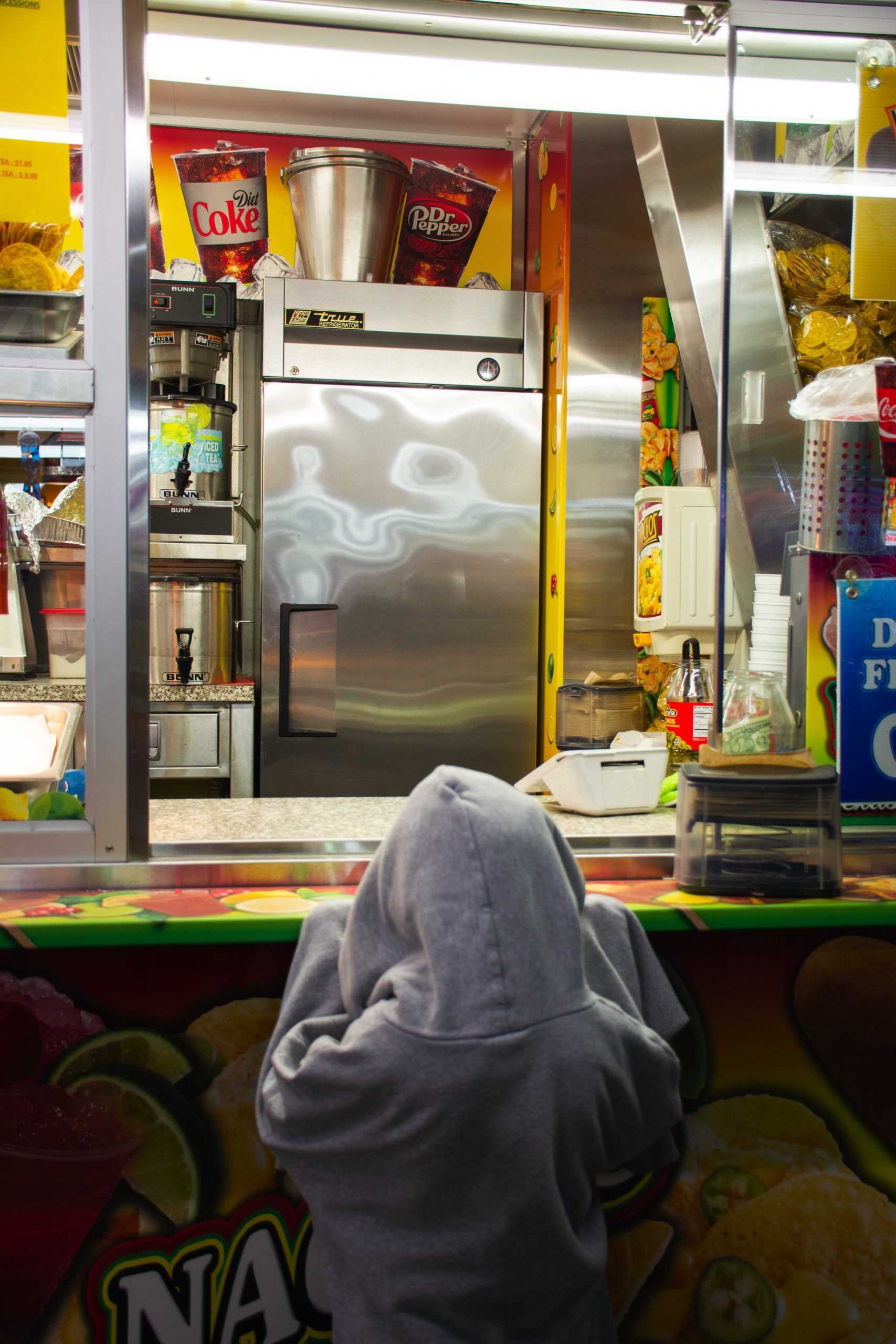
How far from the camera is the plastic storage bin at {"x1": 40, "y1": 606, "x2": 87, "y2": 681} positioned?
165 cm

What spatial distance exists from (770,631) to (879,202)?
775mm

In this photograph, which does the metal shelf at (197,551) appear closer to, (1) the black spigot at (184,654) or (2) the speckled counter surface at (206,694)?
(1) the black spigot at (184,654)

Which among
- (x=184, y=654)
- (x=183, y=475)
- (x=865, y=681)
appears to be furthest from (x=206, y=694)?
(x=865, y=681)

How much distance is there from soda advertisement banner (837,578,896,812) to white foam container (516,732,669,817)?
488 millimetres

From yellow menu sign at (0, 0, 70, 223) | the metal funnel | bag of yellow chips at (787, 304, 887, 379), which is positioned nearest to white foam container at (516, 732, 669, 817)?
bag of yellow chips at (787, 304, 887, 379)

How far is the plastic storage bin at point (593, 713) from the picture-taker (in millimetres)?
3027

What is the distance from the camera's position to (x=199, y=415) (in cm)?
380

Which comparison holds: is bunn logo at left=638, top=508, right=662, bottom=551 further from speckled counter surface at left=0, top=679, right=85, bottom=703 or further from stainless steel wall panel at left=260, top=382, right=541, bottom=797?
speckled counter surface at left=0, top=679, right=85, bottom=703

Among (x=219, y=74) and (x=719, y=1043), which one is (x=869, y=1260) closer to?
(x=719, y=1043)

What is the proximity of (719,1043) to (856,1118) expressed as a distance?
26cm

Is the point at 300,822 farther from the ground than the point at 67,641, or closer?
closer

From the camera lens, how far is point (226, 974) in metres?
1.59

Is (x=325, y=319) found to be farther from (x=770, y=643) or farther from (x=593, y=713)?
(x=770, y=643)

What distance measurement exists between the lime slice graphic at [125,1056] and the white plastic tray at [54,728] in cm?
38
